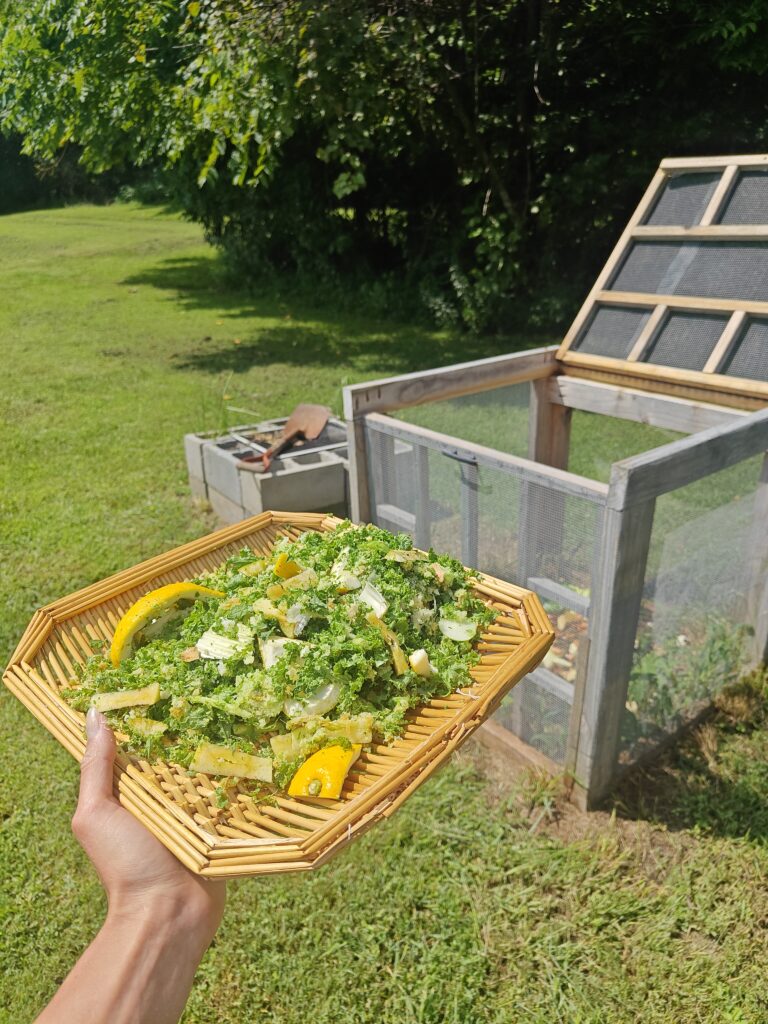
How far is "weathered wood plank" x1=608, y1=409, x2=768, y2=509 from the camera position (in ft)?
8.07

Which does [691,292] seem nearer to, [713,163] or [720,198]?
[720,198]

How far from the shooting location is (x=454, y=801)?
10.4ft

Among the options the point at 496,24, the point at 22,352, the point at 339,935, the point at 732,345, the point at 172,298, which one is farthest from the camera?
the point at 172,298

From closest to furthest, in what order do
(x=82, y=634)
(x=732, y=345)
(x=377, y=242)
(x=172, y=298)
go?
(x=82, y=634), (x=732, y=345), (x=377, y=242), (x=172, y=298)

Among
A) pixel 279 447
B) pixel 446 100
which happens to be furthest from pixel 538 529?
pixel 446 100

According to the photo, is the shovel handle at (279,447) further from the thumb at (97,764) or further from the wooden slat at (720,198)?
the thumb at (97,764)

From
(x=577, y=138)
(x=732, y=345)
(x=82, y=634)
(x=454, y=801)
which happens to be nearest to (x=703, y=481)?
(x=732, y=345)

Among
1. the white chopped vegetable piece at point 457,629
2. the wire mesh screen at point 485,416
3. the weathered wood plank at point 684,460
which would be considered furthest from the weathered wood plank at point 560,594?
the wire mesh screen at point 485,416

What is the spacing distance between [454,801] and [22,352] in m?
10.4

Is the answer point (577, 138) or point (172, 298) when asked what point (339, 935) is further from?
point (172, 298)

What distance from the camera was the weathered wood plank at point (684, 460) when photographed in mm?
2459

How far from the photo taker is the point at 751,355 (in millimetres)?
3344

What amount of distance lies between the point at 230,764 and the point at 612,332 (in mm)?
3135

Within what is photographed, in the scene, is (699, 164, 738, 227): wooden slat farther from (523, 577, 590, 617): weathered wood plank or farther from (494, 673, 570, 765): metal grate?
(494, 673, 570, 765): metal grate
